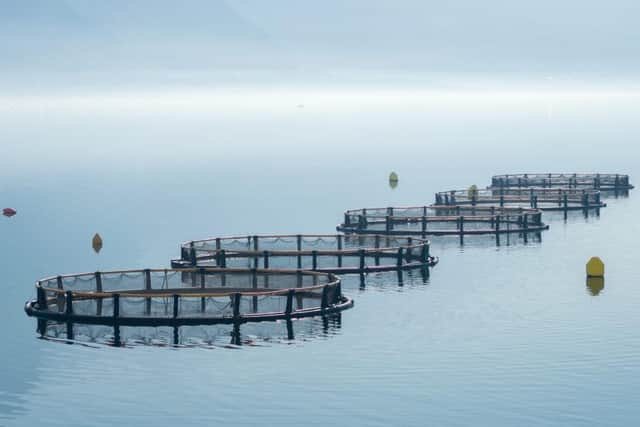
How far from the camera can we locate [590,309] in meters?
86.9

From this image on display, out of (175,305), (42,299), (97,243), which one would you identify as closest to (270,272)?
(175,305)

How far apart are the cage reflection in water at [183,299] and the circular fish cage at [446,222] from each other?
1456 inches

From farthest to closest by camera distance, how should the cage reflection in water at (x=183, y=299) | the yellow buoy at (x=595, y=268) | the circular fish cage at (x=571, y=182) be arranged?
the circular fish cage at (x=571, y=182), the yellow buoy at (x=595, y=268), the cage reflection in water at (x=183, y=299)

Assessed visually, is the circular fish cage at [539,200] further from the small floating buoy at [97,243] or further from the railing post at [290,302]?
the railing post at [290,302]

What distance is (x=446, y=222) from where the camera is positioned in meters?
125

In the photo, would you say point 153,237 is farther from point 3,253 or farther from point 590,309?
point 590,309

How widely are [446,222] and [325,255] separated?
27403 mm

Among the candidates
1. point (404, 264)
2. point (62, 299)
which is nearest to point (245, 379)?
point (62, 299)

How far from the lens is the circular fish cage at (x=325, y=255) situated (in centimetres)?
9744

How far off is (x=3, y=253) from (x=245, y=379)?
204 ft

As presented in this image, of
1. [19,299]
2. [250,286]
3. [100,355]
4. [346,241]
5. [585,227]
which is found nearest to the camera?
[100,355]

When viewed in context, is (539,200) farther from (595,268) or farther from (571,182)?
(595,268)

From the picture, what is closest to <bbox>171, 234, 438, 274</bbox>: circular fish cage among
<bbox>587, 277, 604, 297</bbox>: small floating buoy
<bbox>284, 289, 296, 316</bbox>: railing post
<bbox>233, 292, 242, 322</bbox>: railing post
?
<bbox>587, 277, 604, 297</bbox>: small floating buoy

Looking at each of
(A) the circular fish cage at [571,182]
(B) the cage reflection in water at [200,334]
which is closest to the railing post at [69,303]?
→ (B) the cage reflection in water at [200,334]
